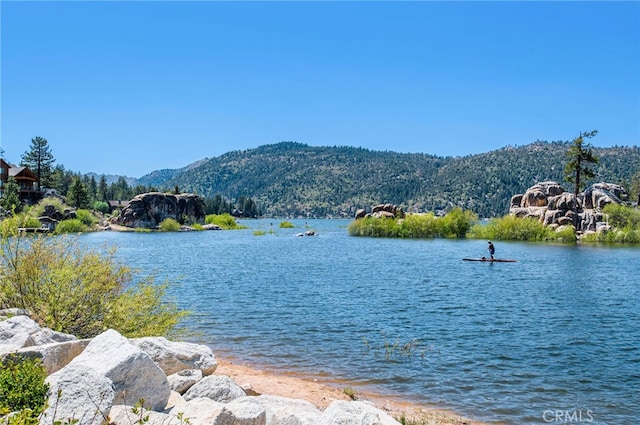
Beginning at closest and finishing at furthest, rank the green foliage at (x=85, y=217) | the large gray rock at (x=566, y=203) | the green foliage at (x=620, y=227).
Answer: the green foliage at (x=620, y=227) → the large gray rock at (x=566, y=203) → the green foliage at (x=85, y=217)

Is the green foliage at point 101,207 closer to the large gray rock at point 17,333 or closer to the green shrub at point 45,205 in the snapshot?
the green shrub at point 45,205

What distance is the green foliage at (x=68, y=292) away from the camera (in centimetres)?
1300

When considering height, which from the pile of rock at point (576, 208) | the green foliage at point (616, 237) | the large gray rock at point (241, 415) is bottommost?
the large gray rock at point (241, 415)

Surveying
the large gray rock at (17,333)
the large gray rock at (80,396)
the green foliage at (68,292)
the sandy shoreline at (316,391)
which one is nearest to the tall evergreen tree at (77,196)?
the green foliage at (68,292)

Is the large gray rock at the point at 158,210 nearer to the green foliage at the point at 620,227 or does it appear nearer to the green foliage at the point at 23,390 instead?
the green foliage at the point at 620,227

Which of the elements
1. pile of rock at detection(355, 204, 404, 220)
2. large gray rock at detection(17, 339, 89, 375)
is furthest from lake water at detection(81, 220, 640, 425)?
pile of rock at detection(355, 204, 404, 220)

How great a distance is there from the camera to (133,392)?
7.44 meters

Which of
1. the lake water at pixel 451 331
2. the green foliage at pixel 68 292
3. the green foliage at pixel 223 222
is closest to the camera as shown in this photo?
the green foliage at pixel 68 292

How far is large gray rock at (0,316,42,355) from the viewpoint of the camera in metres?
9.20

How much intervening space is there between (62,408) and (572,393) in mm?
12502

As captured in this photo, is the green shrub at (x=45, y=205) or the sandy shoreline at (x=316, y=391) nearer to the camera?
the sandy shoreline at (x=316, y=391)

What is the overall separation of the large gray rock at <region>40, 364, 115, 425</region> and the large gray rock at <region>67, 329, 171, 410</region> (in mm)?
550

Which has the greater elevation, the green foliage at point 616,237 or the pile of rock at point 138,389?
the green foliage at point 616,237

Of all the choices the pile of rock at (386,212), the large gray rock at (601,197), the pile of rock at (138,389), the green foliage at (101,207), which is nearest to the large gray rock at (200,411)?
the pile of rock at (138,389)
